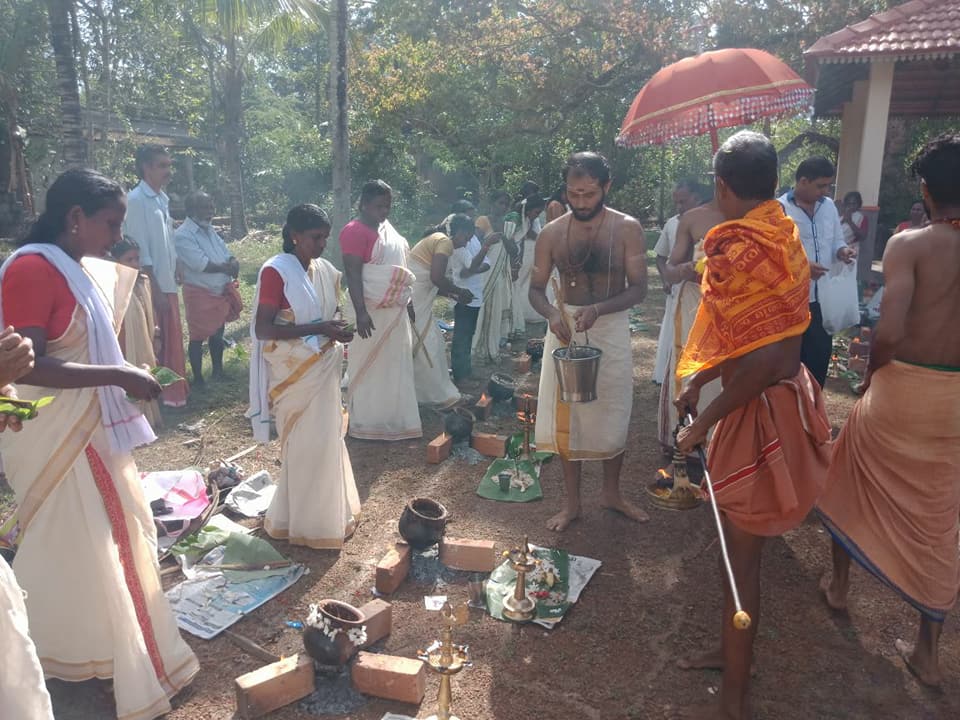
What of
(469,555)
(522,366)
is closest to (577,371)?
(469,555)

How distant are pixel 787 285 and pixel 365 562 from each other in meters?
2.89

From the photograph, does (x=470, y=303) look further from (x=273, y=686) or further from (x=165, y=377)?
(x=273, y=686)

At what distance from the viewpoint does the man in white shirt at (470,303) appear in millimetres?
7863

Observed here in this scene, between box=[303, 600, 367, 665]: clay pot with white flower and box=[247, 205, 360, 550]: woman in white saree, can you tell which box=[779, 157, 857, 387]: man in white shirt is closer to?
box=[247, 205, 360, 550]: woman in white saree

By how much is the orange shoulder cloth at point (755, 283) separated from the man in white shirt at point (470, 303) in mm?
5138

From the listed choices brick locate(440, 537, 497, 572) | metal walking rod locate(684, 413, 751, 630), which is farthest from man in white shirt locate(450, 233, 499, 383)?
metal walking rod locate(684, 413, 751, 630)

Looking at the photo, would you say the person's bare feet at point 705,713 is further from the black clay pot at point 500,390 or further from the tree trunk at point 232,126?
the tree trunk at point 232,126

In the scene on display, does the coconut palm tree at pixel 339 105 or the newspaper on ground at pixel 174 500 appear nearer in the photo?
the newspaper on ground at pixel 174 500

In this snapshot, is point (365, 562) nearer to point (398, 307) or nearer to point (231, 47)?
point (398, 307)

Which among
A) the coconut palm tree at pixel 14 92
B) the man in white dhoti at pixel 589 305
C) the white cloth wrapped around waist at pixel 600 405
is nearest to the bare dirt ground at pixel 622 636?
the man in white dhoti at pixel 589 305

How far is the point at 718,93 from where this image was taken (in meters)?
5.40

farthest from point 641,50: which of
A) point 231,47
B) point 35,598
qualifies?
point 35,598

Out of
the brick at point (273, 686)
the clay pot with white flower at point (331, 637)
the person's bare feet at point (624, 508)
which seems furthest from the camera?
the person's bare feet at point (624, 508)

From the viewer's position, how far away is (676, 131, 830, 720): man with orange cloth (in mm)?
2621
